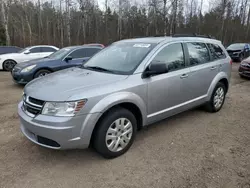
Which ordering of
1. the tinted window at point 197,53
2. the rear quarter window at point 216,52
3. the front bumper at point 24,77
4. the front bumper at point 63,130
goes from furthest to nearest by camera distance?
the front bumper at point 24,77, the rear quarter window at point 216,52, the tinted window at point 197,53, the front bumper at point 63,130

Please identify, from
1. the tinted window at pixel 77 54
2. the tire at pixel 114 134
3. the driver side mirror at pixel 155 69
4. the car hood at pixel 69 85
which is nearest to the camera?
the car hood at pixel 69 85

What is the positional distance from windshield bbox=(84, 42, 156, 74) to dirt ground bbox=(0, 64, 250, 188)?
123 centimetres

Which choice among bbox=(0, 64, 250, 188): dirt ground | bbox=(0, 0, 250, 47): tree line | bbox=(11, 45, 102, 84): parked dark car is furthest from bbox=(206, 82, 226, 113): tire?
bbox=(0, 0, 250, 47): tree line

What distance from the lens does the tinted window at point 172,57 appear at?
3541 mm

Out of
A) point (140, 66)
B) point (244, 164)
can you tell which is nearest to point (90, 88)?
point (140, 66)

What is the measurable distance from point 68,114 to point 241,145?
107 inches

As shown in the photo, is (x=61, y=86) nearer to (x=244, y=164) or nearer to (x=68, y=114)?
(x=68, y=114)

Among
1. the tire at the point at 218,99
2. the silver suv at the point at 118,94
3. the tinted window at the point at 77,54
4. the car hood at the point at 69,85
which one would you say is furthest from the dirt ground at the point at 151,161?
the tinted window at the point at 77,54

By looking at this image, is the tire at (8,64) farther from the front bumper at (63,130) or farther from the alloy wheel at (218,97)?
the alloy wheel at (218,97)

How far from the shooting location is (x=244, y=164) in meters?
2.92

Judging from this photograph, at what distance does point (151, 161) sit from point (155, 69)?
1309 mm

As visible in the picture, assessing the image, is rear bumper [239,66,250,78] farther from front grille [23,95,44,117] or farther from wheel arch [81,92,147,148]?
front grille [23,95,44,117]

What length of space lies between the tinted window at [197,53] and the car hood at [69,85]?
1633 millimetres

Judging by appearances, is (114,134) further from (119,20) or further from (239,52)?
(119,20)
